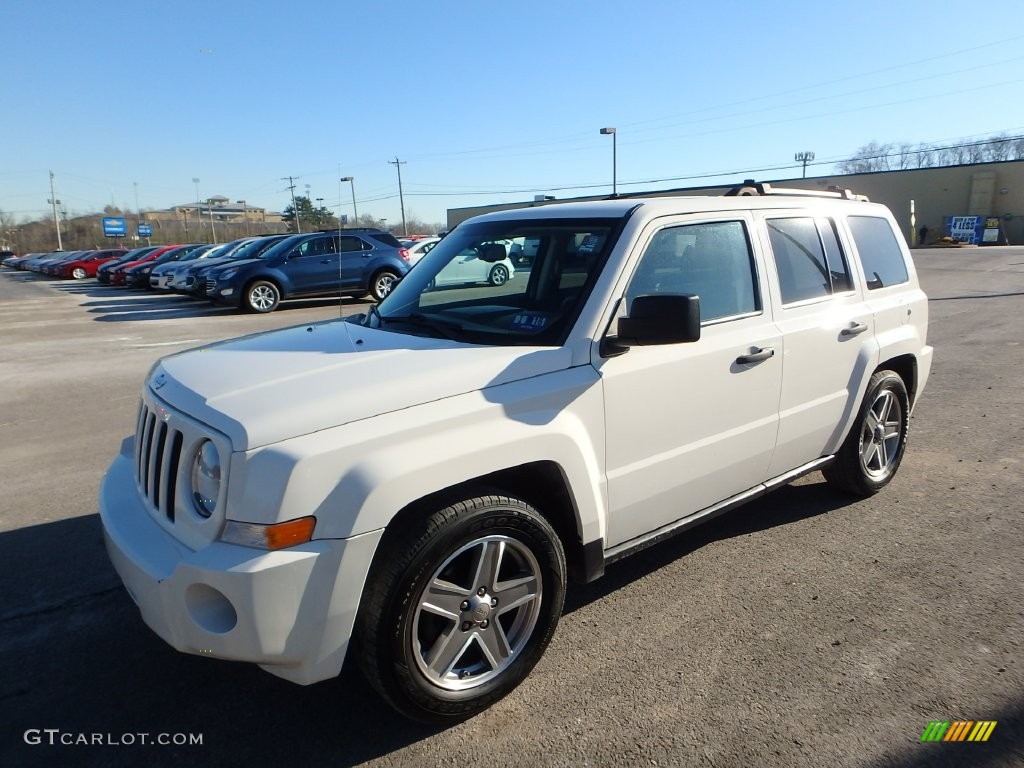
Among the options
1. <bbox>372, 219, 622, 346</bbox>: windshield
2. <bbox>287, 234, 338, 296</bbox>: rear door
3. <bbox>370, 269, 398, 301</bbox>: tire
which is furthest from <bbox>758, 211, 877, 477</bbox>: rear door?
<bbox>287, 234, 338, 296</bbox>: rear door

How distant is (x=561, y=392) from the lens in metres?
2.84

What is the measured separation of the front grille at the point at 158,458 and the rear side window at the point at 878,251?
401 cm

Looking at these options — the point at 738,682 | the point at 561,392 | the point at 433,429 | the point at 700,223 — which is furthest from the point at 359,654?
the point at 700,223

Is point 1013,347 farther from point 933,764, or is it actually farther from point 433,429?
point 433,429

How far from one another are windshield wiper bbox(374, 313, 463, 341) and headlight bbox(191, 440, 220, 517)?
1.15m

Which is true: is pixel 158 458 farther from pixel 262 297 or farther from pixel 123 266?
pixel 123 266

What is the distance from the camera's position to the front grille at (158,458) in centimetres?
260

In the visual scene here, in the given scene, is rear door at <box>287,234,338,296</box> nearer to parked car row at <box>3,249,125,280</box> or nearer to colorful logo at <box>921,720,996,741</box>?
colorful logo at <box>921,720,996,741</box>

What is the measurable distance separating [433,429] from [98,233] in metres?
104

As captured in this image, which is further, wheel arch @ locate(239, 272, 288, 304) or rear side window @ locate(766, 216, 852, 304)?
wheel arch @ locate(239, 272, 288, 304)

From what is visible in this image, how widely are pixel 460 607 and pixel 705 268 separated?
1991 millimetres

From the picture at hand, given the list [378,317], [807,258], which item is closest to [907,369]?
[807,258]

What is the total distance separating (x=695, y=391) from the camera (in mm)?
3311

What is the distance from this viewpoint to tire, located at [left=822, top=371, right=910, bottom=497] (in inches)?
176
